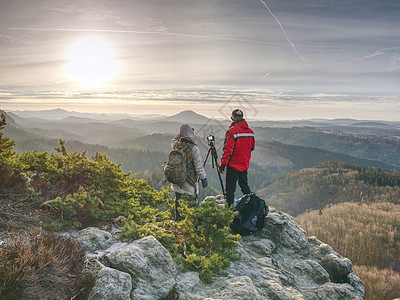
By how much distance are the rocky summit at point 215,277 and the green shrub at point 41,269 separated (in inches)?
14.1

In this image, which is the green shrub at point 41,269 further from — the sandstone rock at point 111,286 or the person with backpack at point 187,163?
the person with backpack at point 187,163

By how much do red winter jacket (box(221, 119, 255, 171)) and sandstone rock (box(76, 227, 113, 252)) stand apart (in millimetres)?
4366

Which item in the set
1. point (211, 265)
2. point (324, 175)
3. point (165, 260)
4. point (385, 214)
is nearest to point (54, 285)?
point (165, 260)

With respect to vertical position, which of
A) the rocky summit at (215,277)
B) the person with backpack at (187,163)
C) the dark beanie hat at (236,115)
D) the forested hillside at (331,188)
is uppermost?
the dark beanie hat at (236,115)

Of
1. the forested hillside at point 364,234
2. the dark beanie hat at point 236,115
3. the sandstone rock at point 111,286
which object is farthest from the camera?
the forested hillside at point 364,234

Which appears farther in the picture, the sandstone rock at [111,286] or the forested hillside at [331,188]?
the forested hillside at [331,188]

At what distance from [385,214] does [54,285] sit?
88607 millimetres

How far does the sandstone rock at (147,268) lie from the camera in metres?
4.55

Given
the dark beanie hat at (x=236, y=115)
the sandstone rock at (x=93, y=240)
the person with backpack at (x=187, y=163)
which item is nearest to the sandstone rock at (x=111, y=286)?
the sandstone rock at (x=93, y=240)

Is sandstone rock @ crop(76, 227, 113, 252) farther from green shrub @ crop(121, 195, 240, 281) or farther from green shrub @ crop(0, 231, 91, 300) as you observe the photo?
green shrub @ crop(0, 231, 91, 300)

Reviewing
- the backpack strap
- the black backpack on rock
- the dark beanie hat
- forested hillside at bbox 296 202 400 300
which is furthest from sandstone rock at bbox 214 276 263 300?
forested hillside at bbox 296 202 400 300

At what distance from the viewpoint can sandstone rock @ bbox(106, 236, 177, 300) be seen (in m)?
4.55

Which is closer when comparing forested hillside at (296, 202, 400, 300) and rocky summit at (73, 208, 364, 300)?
rocky summit at (73, 208, 364, 300)

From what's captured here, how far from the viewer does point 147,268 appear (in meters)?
4.84
